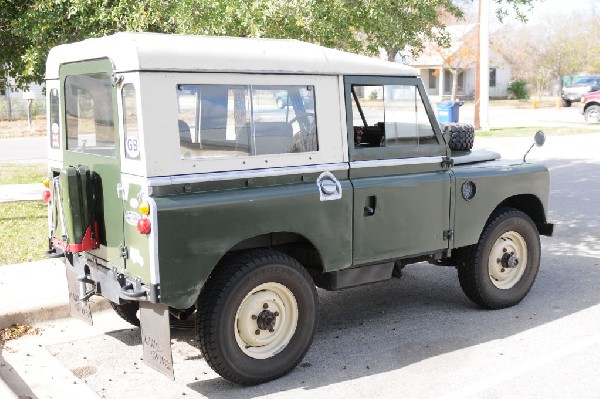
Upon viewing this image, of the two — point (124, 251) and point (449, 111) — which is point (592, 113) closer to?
point (449, 111)

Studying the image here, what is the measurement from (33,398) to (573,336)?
407cm

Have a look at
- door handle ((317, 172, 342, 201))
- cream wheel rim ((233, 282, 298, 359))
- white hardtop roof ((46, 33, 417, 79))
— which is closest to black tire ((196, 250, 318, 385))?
cream wheel rim ((233, 282, 298, 359))

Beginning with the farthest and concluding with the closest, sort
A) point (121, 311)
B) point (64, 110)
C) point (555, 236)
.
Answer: point (555, 236)
point (121, 311)
point (64, 110)

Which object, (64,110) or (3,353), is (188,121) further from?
(3,353)

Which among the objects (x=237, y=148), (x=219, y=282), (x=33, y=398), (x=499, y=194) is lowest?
(x=33, y=398)

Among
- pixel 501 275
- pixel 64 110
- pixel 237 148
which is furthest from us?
pixel 501 275

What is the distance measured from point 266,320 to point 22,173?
11.8 m

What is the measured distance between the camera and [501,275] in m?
6.28

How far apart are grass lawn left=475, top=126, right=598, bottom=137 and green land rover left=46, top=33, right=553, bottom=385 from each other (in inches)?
730

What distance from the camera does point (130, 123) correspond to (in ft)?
14.4

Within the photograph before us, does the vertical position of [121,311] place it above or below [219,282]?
below

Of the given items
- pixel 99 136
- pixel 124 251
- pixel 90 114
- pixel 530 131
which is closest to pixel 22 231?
pixel 90 114

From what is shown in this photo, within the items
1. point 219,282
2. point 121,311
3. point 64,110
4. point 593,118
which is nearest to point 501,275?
A: point 219,282

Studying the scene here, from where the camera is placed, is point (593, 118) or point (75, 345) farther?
point (593, 118)
